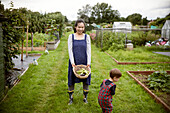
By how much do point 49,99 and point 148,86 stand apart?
3.16 meters

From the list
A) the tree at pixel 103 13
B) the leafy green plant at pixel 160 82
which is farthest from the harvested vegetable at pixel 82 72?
the tree at pixel 103 13

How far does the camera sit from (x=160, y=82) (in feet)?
14.3

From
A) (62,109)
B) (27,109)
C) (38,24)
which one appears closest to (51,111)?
(62,109)

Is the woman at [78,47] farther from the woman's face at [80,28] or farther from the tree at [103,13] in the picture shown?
the tree at [103,13]

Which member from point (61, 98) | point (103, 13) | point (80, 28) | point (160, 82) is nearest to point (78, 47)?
point (80, 28)

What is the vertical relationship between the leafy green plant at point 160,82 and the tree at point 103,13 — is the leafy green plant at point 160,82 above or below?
below

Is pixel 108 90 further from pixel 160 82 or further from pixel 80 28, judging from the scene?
pixel 160 82

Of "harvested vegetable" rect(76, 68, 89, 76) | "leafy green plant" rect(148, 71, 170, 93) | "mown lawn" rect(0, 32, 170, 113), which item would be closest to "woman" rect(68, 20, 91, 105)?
"harvested vegetable" rect(76, 68, 89, 76)

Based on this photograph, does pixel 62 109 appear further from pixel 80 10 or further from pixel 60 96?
pixel 80 10

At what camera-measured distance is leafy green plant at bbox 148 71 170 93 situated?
412 centimetres

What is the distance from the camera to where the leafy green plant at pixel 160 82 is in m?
4.12

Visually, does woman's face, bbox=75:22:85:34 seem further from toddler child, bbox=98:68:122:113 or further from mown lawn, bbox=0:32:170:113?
mown lawn, bbox=0:32:170:113

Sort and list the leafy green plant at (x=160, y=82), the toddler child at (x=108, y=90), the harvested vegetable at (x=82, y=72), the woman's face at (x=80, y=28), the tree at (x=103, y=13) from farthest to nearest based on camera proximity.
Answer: the tree at (x=103, y=13) < the leafy green plant at (x=160, y=82) < the woman's face at (x=80, y=28) < the harvested vegetable at (x=82, y=72) < the toddler child at (x=108, y=90)

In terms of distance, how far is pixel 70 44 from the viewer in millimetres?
3113
